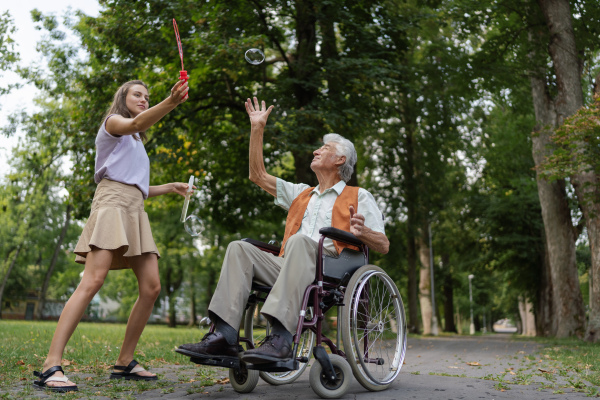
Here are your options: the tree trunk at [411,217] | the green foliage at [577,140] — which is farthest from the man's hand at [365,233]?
the tree trunk at [411,217]

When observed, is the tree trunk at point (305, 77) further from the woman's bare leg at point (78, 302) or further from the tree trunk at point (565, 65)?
the woman's bare leg at point (78, 302)

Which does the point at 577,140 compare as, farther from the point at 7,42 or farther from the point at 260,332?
the point at 7,42

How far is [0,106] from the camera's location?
1669 centimetres

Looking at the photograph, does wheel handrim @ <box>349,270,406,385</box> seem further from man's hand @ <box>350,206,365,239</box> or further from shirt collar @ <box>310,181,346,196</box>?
shirt collar @ <box>310,181,346,196</box>

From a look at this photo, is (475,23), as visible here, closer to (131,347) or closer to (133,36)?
(133,36)

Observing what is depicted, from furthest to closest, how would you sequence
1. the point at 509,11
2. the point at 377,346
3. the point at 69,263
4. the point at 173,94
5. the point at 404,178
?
the point at 69,263 → the point at 404,178 → the point at 509,11 → the point at 377,346 → the point at 173,94

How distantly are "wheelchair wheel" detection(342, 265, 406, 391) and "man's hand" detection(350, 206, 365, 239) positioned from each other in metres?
0.24

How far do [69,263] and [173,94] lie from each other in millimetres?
38896

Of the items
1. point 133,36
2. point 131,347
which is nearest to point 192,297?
point 133,36

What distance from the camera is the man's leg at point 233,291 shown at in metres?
3.20

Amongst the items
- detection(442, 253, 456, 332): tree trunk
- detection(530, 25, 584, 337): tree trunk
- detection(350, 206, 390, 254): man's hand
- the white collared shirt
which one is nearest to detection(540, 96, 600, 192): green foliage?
detection(530, 25, 584, 337): tree trunk

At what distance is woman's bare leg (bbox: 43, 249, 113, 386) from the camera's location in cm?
355

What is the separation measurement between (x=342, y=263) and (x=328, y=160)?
0.83 meters

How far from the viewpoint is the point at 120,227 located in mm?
3803
